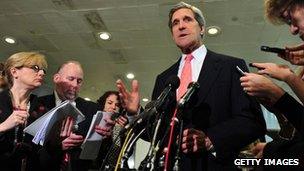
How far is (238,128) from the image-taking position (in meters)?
1.55

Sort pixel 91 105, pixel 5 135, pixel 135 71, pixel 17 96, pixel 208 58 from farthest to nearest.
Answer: pixel 135 71 < pixel 91 105 < pixel 17 96 < pixel 5 135 < pixel 208 58

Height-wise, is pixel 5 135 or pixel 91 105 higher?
pixel 91 105

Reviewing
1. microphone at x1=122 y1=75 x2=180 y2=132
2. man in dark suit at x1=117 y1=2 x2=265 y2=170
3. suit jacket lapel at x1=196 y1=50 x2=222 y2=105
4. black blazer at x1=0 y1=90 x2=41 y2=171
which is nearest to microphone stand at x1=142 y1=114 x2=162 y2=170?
microphone at x1=122 y1=75 x2=180 y2=132

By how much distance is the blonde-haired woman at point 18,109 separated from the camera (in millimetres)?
2103

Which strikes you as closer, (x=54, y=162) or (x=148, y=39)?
(x=54, y=162)

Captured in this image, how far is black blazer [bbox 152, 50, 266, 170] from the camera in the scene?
5.09 ft

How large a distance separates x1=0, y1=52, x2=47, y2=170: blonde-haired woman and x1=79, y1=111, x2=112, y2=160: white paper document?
36cm

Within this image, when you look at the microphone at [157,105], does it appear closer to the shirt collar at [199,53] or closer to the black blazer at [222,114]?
the black blazer at [222,114]

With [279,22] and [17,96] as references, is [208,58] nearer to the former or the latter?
[279,22]

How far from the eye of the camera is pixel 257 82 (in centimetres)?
141

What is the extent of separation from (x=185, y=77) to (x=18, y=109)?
1.04 m

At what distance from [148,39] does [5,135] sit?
4.34 metres

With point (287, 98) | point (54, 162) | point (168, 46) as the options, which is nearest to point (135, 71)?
point (168, 46)

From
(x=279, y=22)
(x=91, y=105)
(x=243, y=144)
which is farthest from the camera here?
(x=91, y=105)
